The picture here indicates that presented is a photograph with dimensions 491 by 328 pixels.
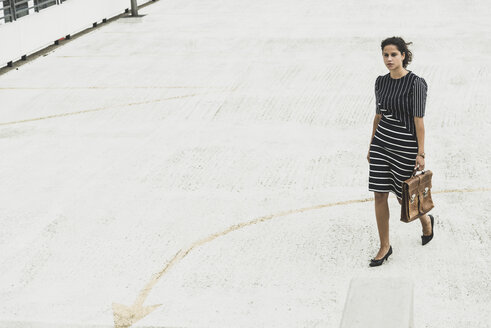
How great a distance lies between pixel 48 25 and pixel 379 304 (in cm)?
1391

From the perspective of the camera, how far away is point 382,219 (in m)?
6.64

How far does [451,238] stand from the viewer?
7.26 m

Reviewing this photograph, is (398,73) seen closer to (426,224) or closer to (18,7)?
(426,224)

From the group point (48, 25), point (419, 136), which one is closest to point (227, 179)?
point (419, 136)

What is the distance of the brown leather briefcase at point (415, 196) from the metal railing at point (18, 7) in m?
11.6

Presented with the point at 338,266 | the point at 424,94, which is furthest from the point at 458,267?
the point at 424,94

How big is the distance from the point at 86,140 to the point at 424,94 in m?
5.80

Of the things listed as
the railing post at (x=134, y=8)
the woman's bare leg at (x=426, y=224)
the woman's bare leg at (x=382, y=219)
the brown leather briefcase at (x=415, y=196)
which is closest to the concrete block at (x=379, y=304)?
the brown leather briefcase at (x=415, y=196)

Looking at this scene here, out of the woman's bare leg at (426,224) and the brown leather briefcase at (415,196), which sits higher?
the brown leather briefcase at (415,196)

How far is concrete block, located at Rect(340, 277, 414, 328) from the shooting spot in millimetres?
5102

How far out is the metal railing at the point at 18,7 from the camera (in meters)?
16.2

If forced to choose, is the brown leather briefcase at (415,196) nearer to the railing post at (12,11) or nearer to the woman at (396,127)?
the woman at (396,127)

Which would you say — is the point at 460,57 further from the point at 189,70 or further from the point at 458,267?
the point at 458,267

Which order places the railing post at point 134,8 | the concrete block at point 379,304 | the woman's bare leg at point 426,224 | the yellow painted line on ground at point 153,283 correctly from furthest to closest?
1. the railing post at point 134,8
2. the woman's bare leg at point 426,224
3. the yellow painted line on ground at point 153,283
4. the concrete block at point 379,304
